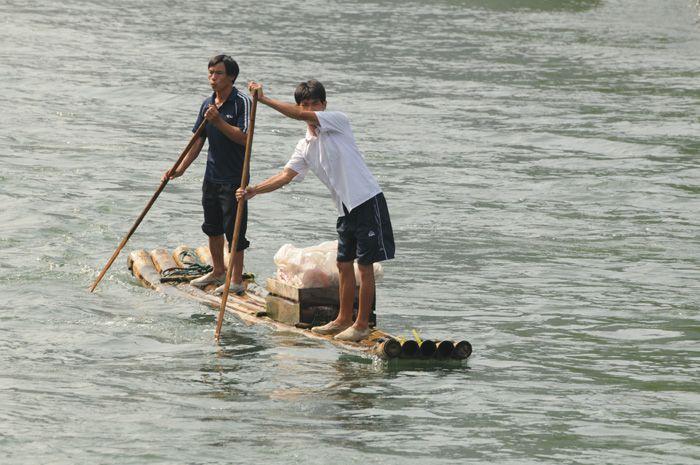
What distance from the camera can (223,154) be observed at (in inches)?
481

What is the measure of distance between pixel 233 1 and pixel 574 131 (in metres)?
22.8

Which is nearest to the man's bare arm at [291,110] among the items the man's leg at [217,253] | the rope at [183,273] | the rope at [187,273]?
the man's leg at [217,253]

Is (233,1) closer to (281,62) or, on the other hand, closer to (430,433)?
(281,62)

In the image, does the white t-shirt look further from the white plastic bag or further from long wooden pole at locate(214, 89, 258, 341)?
the white plastic bag

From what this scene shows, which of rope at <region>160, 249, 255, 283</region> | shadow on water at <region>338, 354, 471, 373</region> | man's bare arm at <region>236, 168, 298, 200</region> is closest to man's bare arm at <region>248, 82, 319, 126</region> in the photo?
man's bare arm at <region>236, 168, 298, 200</region>

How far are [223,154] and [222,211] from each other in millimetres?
576

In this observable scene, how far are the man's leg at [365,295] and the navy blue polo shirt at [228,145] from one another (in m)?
1.94

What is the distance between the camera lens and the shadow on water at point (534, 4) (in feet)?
152

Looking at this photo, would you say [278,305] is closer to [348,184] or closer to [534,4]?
[348,184]

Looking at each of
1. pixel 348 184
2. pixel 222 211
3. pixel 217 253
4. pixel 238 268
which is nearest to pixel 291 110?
pixel 348 184

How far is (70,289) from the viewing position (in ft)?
45.0

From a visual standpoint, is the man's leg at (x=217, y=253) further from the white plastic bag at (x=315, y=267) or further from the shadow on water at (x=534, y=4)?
the shadow on water at (x=534, y=4)

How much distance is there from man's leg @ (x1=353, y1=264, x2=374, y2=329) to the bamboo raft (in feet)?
0.50

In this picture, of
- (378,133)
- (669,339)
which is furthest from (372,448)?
(378,133)
